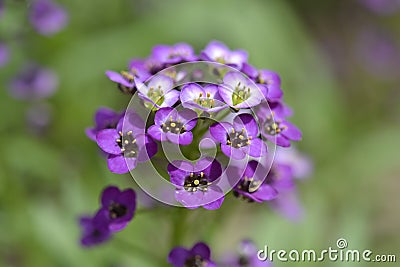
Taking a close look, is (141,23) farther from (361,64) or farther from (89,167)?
(361,64)

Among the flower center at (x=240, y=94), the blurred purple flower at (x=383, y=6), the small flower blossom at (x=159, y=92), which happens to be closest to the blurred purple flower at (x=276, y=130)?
the flower center at (x=240, y=94)

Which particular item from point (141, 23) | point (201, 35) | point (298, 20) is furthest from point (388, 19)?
point (141, 23)

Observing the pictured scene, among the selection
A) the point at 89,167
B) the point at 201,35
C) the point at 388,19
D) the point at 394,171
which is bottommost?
the point at 89,167

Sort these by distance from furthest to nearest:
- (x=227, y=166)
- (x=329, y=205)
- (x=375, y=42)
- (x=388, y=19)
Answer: (x=388, y=19), (x=375, y=42), (x=329, y=205), (x=227, y=166)

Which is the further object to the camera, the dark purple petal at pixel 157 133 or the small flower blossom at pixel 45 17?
the small flower blossom at pixel 45 17

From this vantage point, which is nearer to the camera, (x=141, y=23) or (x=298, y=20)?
(x=141, y=23)

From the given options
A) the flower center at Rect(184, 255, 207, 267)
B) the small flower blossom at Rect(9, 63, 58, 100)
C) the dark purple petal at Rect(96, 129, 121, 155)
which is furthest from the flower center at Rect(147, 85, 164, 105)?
the small flower blossom at Rect(9, 63, 58, 100)

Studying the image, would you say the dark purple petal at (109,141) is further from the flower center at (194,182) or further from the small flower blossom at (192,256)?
the small flower blossom at (192,256)

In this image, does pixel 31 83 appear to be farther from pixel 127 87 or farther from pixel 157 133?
pixel 157 133
